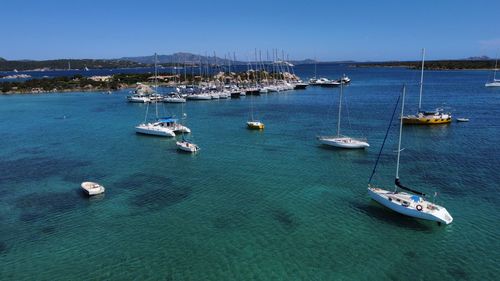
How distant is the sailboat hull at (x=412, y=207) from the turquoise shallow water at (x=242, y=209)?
0.70 metres

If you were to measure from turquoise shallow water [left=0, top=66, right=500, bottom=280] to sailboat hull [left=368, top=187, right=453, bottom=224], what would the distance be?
0.70 meters

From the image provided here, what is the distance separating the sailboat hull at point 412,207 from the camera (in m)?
28.2

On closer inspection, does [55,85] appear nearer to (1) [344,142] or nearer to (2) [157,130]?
(2) [157,130]

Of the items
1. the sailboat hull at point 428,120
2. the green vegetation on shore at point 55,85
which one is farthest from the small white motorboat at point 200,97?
the sailboat hull at point 428,120

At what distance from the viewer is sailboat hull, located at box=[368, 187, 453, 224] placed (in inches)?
1109

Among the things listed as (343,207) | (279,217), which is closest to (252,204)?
(279,217)

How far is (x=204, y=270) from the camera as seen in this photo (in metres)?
23.3

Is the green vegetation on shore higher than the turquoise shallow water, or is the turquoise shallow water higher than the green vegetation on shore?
the green vegetation on shore

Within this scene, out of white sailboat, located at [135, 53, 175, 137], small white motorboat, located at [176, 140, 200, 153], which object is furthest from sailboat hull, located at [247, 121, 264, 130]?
small white motorboat, located at [176, 140, 200, 153]

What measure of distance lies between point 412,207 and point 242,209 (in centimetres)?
1340

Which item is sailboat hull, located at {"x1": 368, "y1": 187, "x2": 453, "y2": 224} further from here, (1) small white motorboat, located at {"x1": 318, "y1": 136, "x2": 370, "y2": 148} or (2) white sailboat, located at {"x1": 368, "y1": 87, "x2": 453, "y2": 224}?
(1) small white motorboat, located at {"x1": 318, "y1": 136, "x2": 370, "y2": 148}

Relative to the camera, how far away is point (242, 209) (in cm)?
3195

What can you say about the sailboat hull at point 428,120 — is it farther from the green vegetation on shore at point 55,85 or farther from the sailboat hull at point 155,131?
the green vegetation on shore at point 55,85

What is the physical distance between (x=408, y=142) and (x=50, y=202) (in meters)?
46.3
